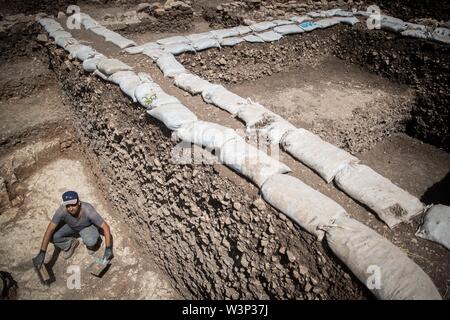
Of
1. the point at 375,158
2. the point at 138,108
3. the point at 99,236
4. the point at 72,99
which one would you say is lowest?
the point at 99,236

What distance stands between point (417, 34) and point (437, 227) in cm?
447

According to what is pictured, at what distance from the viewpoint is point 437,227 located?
221 centimetres

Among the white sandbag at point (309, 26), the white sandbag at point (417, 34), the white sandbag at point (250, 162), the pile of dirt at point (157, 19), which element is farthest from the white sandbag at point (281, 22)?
the white sandbag at point (250, 162)

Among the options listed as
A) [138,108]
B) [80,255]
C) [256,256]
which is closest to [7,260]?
[80,255]

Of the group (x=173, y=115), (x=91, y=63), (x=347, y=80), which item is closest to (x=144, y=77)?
(x=91, y=63)

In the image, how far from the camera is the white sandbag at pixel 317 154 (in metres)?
2.72

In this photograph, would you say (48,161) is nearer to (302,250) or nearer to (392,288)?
(302,250)

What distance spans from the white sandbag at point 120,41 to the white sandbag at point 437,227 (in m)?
4.76

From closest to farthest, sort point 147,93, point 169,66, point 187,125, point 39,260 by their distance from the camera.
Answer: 1. point 187,125
2. point 39,260
3. point 147,93
4. point 169,66

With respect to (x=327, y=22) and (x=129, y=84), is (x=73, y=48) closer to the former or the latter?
(x=129, y=84)
